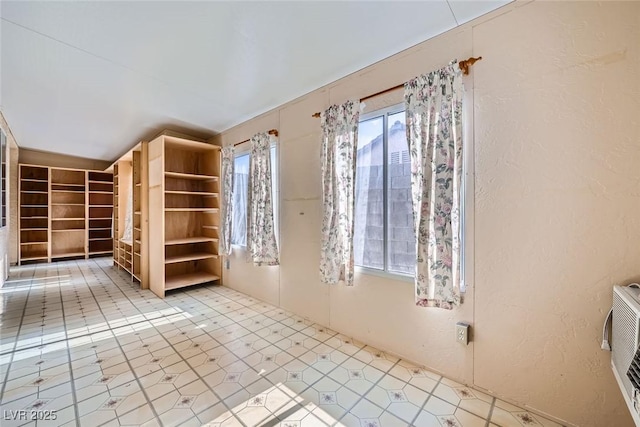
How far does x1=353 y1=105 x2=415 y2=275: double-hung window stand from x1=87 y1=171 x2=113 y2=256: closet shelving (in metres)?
7.14

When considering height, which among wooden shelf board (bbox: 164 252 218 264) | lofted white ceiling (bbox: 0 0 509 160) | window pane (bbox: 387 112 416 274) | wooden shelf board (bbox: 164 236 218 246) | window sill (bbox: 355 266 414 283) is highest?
lofted white ceiling (bbox: 0 0 509 160)

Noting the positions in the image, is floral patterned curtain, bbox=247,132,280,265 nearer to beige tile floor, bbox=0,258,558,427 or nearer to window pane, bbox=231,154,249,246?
window pane, bbox=231,154,249,246

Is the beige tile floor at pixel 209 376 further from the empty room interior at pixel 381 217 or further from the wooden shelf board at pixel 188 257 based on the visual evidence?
the wooden shelf board at pixel 188 257

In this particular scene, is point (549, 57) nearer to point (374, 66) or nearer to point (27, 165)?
point (374, 66)

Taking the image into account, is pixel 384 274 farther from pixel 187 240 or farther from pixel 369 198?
pixel 187 240

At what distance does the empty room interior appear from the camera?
4.39 ft

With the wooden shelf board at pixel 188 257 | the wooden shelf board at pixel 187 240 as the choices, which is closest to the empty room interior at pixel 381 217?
the wooden shelf board at pixel 188 257

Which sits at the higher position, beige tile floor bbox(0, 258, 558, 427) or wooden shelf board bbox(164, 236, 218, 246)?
wooden shelf board bbox(164, 236, 218, 246)

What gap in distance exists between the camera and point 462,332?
1.69 metres

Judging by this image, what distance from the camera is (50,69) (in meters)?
2.26

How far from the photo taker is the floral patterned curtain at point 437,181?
1.67m

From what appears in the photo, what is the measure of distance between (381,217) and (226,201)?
2456 mm

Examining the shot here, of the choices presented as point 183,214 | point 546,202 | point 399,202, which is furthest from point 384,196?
point 183,214

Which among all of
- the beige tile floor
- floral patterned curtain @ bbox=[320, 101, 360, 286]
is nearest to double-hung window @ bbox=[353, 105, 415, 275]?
floral patterned curtain @ bbox=[320, 101, 360, 286]
